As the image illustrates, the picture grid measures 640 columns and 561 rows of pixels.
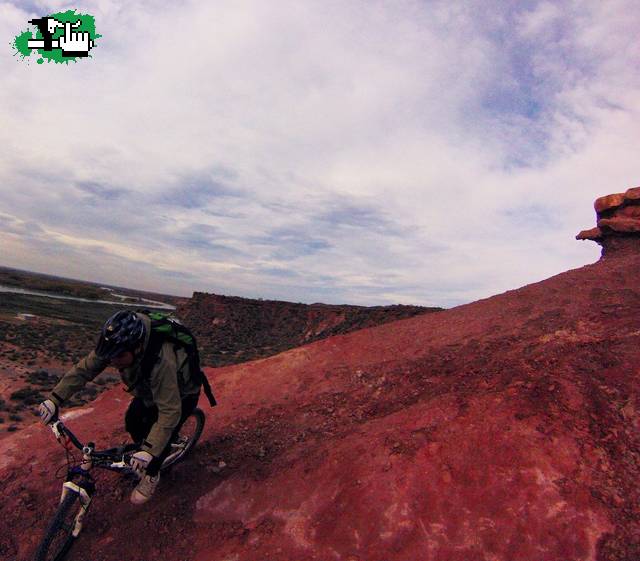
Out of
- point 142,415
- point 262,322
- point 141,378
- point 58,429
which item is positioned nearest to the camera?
point 58,429

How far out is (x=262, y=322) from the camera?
4472 cm

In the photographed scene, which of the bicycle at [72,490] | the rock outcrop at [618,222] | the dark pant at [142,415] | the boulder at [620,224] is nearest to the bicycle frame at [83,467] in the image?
the bicycle at [72,490]

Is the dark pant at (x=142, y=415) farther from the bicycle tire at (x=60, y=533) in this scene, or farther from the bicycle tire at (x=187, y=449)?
the bicycle tire at (x=60, y=533)

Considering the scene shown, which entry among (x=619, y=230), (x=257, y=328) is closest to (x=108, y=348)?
(x=619, y=230)

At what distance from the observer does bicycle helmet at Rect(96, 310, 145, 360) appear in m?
3.90

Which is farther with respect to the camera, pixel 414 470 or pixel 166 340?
pixel 414 470

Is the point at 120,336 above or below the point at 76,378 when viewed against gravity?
above

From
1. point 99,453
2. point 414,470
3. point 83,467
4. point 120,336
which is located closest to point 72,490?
point 83,467

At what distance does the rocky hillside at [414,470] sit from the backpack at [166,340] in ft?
5.45

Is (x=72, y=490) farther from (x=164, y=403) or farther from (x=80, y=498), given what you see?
(x=164, y=403)

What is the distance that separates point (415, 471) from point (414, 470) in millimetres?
15

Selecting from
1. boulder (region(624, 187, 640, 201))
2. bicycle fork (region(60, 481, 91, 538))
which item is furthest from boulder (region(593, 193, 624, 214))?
bicycle fork (region(60, 481, 91, 538))

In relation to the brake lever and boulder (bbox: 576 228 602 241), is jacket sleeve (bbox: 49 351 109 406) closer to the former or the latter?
the brake lever

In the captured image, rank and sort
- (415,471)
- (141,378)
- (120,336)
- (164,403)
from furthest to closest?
(415,471)
(141,378)
(164,403)
(120,336)
